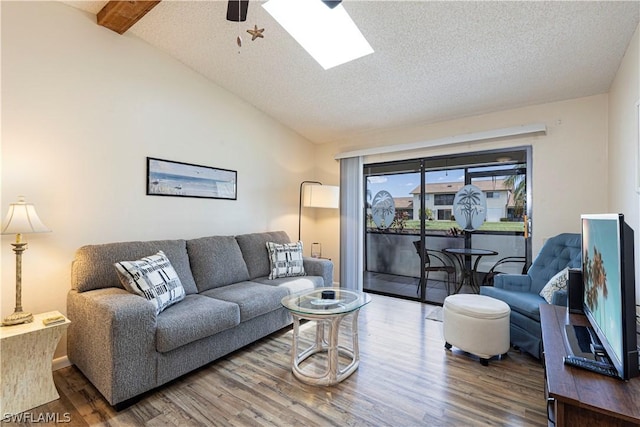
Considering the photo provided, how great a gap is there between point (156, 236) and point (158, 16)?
6.49 feet

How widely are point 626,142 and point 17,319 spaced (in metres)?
4.47

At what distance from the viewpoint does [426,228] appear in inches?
157

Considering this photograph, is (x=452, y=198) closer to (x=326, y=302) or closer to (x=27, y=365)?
(x=326, y=302)

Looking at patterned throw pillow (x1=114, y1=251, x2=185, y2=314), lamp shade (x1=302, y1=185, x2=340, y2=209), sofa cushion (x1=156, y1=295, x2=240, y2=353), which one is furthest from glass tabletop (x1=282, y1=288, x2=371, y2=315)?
lamp shade (x1=302, y1=185, x2=340, y2=209)

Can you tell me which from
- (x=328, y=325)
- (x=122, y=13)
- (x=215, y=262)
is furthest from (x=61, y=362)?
(x=122, y=13)

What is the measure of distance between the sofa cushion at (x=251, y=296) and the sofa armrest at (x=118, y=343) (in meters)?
0.71

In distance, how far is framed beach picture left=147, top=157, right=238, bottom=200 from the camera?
288cm

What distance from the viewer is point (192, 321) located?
2068 mm

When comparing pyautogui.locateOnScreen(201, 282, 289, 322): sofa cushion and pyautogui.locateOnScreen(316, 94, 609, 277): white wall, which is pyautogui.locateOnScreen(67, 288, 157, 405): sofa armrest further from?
pyautogui.locateOnScreen(316, 94, 609, 277): white wall

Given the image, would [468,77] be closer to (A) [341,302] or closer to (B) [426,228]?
(B) [426,228]

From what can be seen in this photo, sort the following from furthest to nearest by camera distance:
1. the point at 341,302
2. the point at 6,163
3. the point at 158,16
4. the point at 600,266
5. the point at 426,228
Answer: the point at 426,228 < the point at 158,16 < the point at 341,302 < the point at 6,163 < the point at 600,266

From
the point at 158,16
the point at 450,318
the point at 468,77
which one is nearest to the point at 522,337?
the point at 450,318

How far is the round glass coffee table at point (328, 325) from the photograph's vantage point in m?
2.08

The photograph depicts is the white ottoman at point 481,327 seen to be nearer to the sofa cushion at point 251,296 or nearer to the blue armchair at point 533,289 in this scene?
the blue armchair at point 533,289
